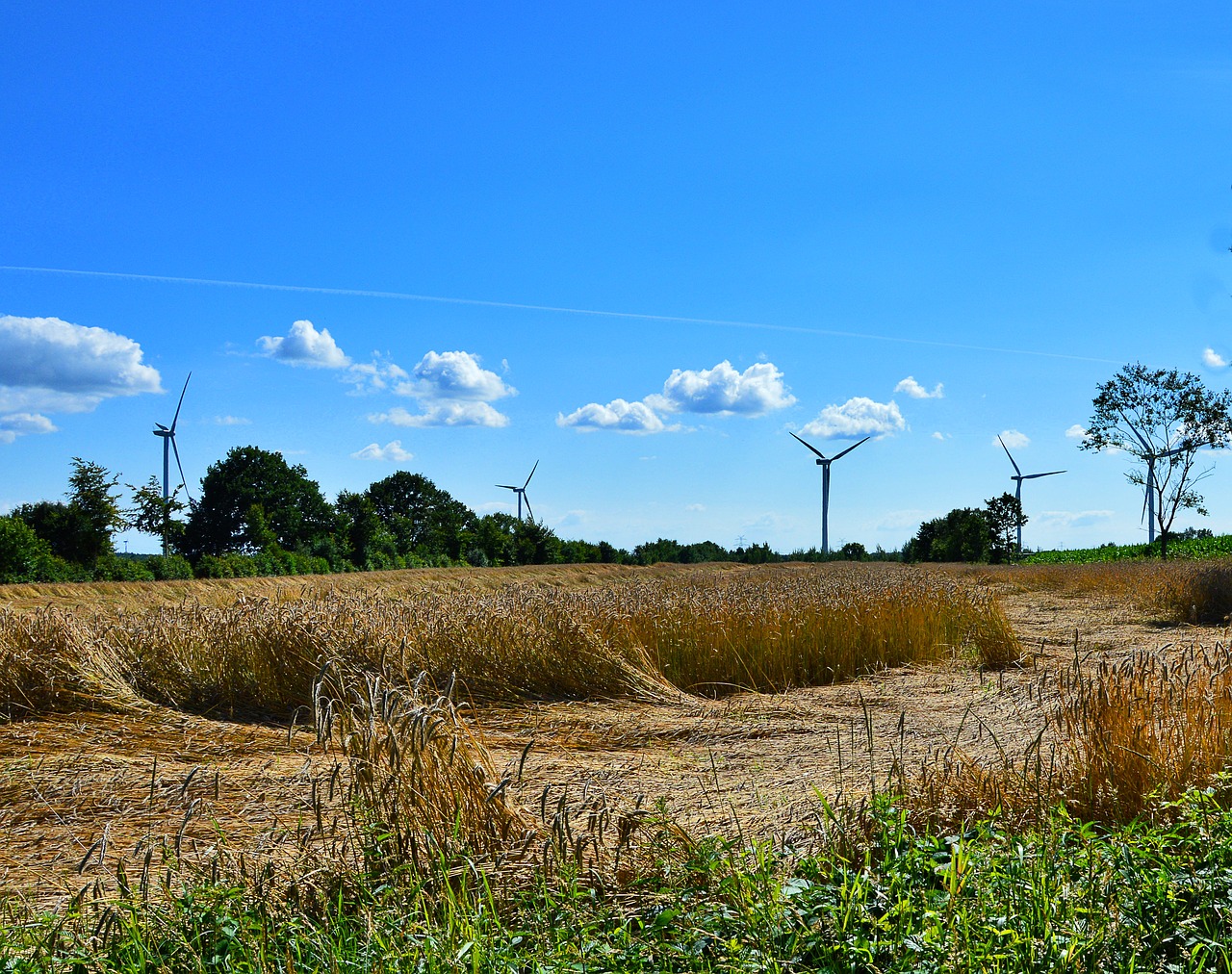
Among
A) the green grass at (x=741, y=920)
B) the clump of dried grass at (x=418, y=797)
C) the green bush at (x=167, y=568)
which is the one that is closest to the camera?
the green grass at (x=741, y=920)

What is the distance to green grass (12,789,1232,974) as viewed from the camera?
273 centimetres

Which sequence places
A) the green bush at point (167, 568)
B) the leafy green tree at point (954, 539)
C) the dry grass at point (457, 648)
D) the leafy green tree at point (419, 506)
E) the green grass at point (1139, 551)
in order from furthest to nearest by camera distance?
the leafy green tree at point (419, 506)
the leafy green tree at point (954, 539)
the green grass at point (1139, 551)
the green bush at point (167, 568)
the dry grass at point (457, 648)

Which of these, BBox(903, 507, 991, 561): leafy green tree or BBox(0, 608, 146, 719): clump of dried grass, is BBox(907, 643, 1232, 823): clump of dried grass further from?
BBox(903, 507, 991, 561): leafy green tree

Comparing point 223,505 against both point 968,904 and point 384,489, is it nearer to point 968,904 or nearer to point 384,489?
point 384,489

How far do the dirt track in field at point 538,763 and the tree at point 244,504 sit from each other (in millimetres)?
39732

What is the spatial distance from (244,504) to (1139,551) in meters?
46.7

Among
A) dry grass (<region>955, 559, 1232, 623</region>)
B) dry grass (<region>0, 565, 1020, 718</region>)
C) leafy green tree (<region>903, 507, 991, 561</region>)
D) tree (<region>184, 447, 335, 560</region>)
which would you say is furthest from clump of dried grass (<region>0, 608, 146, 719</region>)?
leafy green tree (<region>903, 507, 991, 561</region>)

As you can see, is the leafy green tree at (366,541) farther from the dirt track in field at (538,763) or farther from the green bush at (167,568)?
the dirt track in field at (538,763)

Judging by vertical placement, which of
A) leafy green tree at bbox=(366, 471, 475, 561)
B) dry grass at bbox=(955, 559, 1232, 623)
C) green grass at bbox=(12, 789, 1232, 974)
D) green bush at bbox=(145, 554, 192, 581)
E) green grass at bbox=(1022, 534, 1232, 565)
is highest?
leafy green tree at bbox=(366, 471, 475, 561)

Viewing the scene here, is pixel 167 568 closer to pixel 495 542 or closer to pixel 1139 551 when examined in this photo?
pixel 495 542

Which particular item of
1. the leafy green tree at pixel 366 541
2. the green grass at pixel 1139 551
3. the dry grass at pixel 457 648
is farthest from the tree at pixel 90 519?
the green grass at pixel 1139 551

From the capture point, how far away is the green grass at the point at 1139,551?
39.5m

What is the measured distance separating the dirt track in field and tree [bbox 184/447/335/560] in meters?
39.7

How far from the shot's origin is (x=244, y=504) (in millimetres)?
45969
